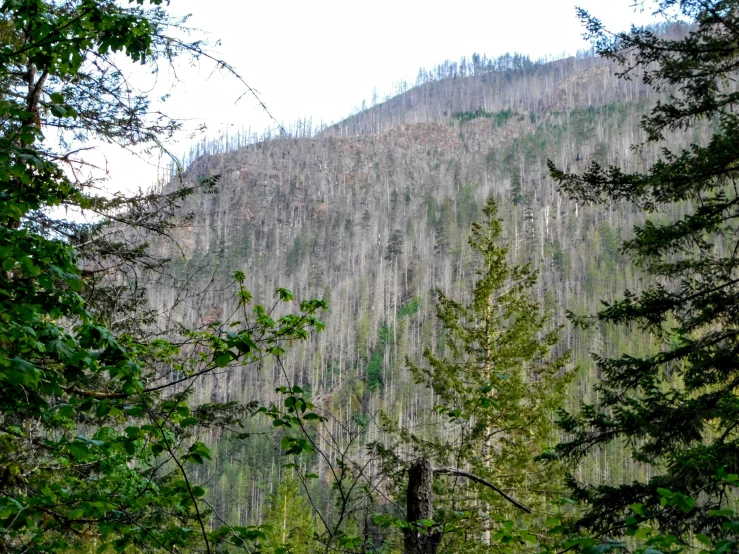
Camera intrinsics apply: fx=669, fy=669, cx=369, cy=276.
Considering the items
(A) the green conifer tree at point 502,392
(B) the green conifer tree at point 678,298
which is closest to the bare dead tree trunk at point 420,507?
(B) the green conifer tree at point 678,298

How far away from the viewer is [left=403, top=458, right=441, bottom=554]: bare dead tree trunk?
368cm

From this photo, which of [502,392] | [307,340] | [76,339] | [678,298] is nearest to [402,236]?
[502,392]

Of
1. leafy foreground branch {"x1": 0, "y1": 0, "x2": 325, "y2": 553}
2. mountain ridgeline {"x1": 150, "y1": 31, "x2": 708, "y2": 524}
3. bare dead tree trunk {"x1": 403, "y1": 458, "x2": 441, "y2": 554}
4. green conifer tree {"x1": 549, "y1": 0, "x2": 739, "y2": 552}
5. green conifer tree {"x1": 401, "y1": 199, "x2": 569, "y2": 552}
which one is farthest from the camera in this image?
mountain ridgeline {"x1": 150, "y1": 31, "x2": 708, "y2": 524}

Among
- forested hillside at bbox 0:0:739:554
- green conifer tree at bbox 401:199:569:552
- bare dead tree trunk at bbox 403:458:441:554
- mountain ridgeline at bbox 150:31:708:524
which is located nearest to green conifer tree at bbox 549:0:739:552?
forested hillside at bbox 0:0:739:554

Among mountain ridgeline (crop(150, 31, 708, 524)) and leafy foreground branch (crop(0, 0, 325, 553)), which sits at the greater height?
mountain ridgeline (crop(150, 31, 708, 524))

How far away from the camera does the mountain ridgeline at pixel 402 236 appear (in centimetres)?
8419

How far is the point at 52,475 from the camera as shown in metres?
5.35

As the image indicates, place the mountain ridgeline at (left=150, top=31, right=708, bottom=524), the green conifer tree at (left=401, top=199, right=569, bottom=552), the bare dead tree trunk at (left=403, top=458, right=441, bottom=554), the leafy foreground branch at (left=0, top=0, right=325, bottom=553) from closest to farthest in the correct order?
1. the leafy foreground branch at (left=0, top=0, right=325, bottom=553)
2. the bare dead tree trunk at (left=403, top=458, right=441, bottom=554)
3. the green conifer tree at (left=401, top=199, right=569, bottom=552)
4. the mountain ridgeline at (left=150, top=31, right=708, bottom=524)

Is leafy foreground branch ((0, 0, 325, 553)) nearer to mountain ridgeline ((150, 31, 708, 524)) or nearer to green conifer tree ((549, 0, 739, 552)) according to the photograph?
green conifer tree ((549, 0, 739, 552))

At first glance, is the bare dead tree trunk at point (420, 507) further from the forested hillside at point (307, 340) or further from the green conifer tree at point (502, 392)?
the green conifer tree at point (502, 392)

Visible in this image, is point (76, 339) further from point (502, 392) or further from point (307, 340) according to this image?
point (502, 392)

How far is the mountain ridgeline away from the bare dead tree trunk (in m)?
48.9

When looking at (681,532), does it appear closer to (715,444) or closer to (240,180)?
(715,444)

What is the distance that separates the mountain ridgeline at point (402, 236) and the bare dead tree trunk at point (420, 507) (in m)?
48.9
